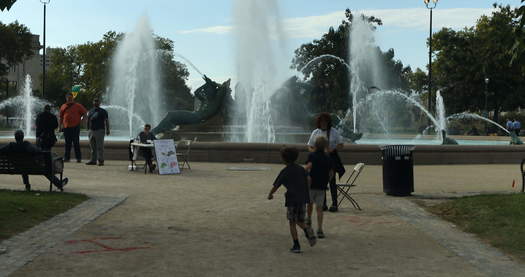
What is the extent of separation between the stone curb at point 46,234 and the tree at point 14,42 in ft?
208

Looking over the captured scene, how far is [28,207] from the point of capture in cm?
976

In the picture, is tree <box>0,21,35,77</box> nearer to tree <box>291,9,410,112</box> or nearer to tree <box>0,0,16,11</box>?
tree <box>291,9,410,112</box>

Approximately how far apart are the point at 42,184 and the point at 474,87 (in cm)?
6253

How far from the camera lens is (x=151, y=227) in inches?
344

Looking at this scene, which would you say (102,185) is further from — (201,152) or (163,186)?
(201,152)

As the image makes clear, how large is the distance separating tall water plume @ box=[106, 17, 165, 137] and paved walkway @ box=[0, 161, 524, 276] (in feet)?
129

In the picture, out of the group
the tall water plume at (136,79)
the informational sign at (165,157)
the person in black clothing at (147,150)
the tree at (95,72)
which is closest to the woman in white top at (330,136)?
the informational sign at (165,157)

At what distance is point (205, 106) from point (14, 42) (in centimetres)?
4782

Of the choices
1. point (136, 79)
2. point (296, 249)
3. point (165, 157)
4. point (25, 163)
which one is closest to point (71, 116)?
point (165, 157)

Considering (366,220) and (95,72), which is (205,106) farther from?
(95,72)

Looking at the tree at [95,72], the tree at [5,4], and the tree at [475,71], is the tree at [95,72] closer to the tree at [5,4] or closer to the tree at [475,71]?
the tree at [475,71]

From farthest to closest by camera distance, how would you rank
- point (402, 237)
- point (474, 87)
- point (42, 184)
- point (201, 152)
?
point (474, 87) → point (201, 152) → point (42, 184) → point (402, 237)

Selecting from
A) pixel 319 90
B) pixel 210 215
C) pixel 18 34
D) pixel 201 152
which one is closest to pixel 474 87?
pixel 319 90

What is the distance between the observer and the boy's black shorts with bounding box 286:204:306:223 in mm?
7233
